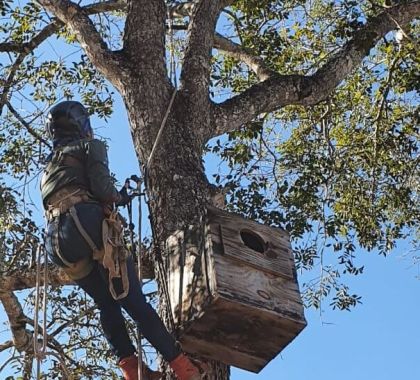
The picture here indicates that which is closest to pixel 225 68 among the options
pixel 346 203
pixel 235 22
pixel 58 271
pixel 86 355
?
pixel 235 22

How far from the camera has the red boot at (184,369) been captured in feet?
13.6

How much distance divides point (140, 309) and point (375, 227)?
4888 millimetres

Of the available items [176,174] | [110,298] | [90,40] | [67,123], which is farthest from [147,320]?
[90,40]

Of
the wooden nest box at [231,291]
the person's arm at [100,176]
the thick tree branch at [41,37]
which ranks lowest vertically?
the wooden nest box at [231,291]

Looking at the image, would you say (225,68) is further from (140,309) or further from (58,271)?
(140,309)

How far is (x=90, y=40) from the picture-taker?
226 inches

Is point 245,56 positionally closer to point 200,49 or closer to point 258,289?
point 200,49

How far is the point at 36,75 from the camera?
9.20 meters

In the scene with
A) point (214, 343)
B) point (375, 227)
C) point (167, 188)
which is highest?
point (375, 227)

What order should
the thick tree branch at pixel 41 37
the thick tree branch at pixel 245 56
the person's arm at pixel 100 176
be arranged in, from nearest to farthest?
the person's arm at pixel 100 176
the thick tree branch at pixel 245 56
the thick tree branch at pixel 41 37

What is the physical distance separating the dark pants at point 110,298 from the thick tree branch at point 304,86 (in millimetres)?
1257

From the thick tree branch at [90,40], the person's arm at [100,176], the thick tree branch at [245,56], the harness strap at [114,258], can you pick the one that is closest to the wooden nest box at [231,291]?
the harness strap at [114,258]

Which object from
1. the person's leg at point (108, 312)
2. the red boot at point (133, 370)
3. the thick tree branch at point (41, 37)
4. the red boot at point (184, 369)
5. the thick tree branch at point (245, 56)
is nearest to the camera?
the red boot at point (184, 369)

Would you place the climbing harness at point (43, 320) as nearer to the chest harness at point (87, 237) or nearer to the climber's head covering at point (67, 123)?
the chest harness at point (87, 237)
